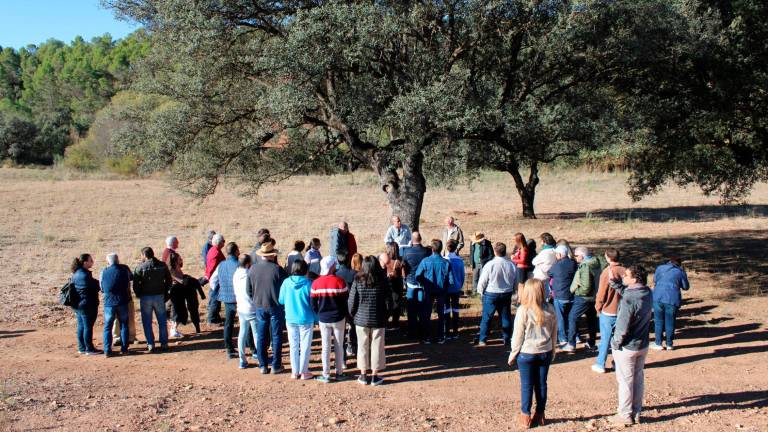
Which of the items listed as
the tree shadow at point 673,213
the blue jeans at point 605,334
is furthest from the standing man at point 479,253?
the tree shadow at point 673,213

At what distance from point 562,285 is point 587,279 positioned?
0.47m

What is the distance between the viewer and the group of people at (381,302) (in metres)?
6.97

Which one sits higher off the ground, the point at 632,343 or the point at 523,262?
the point at 523,262

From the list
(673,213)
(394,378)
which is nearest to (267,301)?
(394,378)

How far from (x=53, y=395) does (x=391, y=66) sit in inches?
318

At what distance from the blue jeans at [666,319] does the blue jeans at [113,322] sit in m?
7.86

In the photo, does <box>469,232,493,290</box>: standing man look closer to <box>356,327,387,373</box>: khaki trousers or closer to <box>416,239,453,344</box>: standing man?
<box>416,239,453,344</box>: standing man

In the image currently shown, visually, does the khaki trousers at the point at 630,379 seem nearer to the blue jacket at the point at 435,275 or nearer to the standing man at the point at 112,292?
the blue jacket at the point at 435,275

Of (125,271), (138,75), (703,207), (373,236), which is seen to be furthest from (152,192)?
(125,271)

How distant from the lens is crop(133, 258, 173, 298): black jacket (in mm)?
9773

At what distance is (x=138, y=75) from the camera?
48.5 feet

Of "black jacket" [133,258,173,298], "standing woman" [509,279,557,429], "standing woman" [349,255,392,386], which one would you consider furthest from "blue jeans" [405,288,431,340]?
"black jacket" [133,258,173,298]

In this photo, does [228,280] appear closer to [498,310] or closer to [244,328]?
[244,328]

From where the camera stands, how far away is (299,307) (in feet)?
27.8
